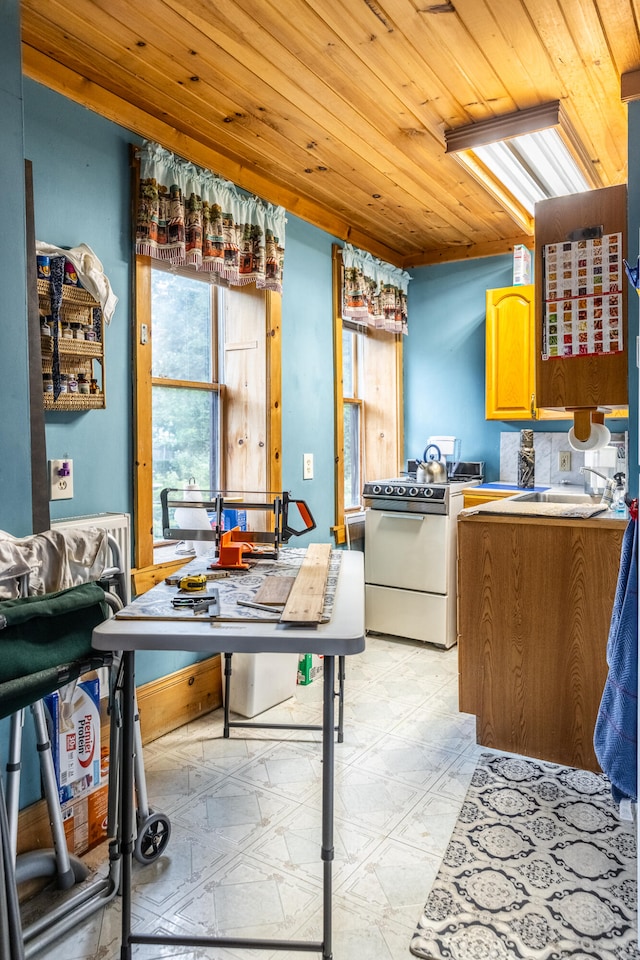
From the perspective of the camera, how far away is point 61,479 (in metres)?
2.29

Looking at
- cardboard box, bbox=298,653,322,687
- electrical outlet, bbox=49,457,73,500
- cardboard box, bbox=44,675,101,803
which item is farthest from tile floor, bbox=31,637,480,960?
electrical outlet, bbox=49,457,73,500

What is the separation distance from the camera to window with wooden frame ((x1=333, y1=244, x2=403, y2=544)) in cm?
451

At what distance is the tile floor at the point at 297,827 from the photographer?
1693 millimetres

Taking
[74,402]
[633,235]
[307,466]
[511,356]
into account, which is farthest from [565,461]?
[74,402]

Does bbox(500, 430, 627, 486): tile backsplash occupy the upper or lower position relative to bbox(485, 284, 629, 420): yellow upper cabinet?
lower

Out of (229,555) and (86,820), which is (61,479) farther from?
(86,820)

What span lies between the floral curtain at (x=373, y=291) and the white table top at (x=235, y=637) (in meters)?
2.88

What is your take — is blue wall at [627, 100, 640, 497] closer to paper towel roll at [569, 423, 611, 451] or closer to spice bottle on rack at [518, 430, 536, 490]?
paper towel roll at [569, 423, 611, 451]

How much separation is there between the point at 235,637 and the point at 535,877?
4.07 ft

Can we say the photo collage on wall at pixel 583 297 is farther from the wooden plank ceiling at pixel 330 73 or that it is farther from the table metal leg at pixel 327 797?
the table metal leg at pixel 327 797

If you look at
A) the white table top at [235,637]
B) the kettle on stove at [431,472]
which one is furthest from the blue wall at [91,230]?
the kettle on stove at [431,472]

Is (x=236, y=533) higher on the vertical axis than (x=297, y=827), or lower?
higher

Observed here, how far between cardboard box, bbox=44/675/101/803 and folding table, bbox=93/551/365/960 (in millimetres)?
475

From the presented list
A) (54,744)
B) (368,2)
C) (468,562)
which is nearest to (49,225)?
(368,2)
